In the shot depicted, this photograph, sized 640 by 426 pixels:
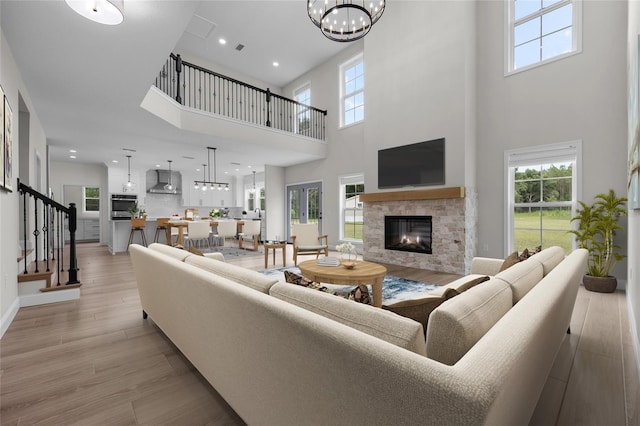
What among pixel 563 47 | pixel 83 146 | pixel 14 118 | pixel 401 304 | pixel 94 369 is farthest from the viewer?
pixel 83 146

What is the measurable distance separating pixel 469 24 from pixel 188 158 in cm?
723

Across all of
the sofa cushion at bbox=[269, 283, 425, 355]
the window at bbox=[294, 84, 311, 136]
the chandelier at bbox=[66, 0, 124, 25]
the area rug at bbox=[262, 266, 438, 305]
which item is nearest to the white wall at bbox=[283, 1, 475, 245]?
the window at bbox=[294, 84, 311, 136]

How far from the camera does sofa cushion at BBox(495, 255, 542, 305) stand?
4.25 ft

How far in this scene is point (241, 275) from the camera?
1.48 m

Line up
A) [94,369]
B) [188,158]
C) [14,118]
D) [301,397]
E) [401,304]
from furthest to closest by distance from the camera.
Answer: [188,158] → [14,118] → [94,369] → [401,304] → [301,397]

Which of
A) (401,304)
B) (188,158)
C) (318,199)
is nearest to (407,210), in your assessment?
(318,199)

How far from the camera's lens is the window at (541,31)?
4.22 meters

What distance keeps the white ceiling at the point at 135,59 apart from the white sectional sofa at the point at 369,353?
8.55 feet

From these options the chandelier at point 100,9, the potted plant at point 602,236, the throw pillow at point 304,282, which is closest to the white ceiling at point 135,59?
the chandelier at point 100,9

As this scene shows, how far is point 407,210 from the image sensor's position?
18.2 ft

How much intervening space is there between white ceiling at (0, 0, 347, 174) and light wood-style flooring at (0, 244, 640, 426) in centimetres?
270

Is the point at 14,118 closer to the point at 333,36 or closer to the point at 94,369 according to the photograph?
the point at 94,369

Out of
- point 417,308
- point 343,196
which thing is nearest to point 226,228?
point 343,196

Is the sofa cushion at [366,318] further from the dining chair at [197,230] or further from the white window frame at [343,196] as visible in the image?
the white window frame at [343,196]
